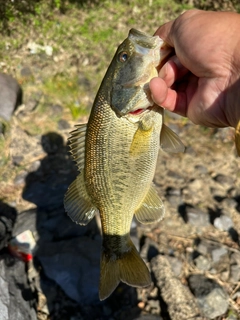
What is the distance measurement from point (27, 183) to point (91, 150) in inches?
89.4

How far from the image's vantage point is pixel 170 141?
3.00 metres

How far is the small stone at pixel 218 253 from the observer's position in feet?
13.8

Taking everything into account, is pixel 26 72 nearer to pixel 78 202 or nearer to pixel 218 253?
pixel 78 202

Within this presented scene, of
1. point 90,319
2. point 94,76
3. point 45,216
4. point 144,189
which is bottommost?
point 90,319

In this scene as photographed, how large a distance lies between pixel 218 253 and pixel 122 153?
212 centimetres

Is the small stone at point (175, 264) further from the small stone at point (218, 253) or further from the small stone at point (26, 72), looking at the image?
the small stone at point (26, 72)

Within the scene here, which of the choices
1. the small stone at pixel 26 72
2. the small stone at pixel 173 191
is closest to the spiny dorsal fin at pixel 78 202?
the small stone at pixel 173 191

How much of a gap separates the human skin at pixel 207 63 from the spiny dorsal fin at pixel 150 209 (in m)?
0.77

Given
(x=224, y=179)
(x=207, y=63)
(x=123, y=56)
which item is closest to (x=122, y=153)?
(x=123, y=56)

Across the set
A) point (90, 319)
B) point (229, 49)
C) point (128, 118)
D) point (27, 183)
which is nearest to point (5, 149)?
point (27, 183)

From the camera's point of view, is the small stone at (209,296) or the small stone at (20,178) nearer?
the small stone at (209,296)

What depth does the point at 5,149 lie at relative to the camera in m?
5.04

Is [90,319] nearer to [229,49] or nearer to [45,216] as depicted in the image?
[45,216]

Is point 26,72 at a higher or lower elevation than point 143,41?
lower
